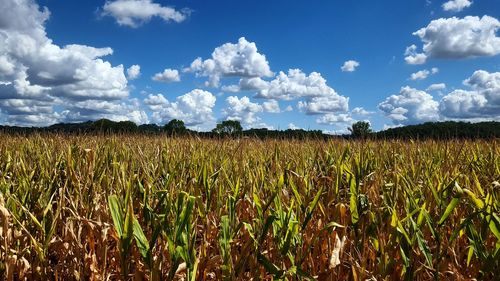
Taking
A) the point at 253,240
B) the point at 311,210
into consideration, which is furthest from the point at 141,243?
the point at 311,210

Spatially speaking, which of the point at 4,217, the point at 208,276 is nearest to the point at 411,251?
the point at 208,276

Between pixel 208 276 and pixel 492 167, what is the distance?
3959mm

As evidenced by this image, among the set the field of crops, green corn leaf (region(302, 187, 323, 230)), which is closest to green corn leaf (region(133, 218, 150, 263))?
the field of crops

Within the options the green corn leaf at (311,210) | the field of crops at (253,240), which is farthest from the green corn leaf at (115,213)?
the green corn leaf at (311,210)

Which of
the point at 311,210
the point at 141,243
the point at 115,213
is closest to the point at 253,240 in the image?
the point at 311,210

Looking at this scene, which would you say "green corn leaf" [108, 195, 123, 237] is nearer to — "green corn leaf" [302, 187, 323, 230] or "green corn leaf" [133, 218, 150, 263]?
"green corn leaf" [133, 218, 150, 263]

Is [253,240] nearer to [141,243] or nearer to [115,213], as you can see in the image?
[141,243]

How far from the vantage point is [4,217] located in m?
2.20

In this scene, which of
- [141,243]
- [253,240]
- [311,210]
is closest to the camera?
[141,243]

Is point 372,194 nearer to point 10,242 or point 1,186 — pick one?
point 10,242

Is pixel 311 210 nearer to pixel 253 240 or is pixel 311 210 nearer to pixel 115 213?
pixel 253 240

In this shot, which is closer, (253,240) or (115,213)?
(115,213)

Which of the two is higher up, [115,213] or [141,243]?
[115,213]

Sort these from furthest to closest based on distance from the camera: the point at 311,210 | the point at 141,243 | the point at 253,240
A: the point at 311,210, the point at 253,240, the point at 141,243
